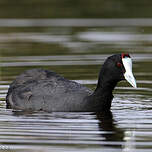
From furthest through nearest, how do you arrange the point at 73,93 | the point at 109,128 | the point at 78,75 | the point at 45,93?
the point at 78,75, the point at 45,93, the point at 73,93, the point at 109,128

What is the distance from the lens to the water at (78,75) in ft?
27.0

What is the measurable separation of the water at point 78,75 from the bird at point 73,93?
18 centimetres

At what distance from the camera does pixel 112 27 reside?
2047 centimetres

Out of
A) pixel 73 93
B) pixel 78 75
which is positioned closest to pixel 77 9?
pixel 78 75

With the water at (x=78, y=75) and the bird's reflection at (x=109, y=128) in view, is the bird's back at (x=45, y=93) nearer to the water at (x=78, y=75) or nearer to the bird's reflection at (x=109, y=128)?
the water at (x=78, y=75)

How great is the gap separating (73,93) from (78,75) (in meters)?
2.86

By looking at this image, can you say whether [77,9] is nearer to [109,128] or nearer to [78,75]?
[78,75]

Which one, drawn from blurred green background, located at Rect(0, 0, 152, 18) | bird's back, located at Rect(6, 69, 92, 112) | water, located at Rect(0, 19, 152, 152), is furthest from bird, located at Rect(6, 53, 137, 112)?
blurred green background, located at Rect(0, 0, 152, 18)

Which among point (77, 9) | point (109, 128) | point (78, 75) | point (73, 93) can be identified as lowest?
point (109, 128)

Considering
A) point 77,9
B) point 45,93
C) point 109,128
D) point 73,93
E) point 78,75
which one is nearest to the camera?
point 109,128

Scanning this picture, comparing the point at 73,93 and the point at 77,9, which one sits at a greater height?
the point at 77,9

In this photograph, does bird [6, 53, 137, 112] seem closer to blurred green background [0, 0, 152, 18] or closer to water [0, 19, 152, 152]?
water [0, 19, 152, 152]

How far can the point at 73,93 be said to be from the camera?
1021 centimetres

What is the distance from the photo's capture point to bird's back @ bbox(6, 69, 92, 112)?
33.2 feet
